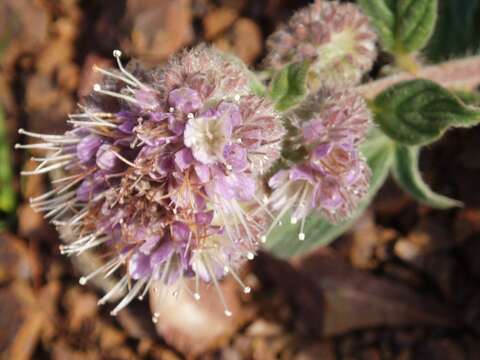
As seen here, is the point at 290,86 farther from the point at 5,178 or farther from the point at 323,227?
the point at 5,178

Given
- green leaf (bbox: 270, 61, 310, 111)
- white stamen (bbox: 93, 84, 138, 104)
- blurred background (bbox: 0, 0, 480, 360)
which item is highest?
white stamen (bbox: 93, 84, 138, 104)

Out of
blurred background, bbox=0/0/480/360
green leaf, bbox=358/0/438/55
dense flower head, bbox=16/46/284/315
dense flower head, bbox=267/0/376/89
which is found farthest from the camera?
blurred background, bbox=0/0/480/360

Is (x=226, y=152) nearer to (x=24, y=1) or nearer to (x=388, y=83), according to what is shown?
(x=388, y=83)

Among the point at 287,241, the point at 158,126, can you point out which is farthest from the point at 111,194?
the point at 287,241

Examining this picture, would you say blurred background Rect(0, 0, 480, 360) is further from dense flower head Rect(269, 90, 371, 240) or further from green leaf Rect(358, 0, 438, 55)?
dense flower head Rect(269, 90, 371, 240)

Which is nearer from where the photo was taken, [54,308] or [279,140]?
[279,140]

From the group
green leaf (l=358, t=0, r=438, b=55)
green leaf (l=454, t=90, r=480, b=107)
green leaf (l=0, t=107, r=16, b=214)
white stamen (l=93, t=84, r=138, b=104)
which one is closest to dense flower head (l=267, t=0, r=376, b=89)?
green leaf (l=358, t=0, r=438, b=55)

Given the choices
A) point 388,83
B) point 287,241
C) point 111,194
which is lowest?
point 287,241
